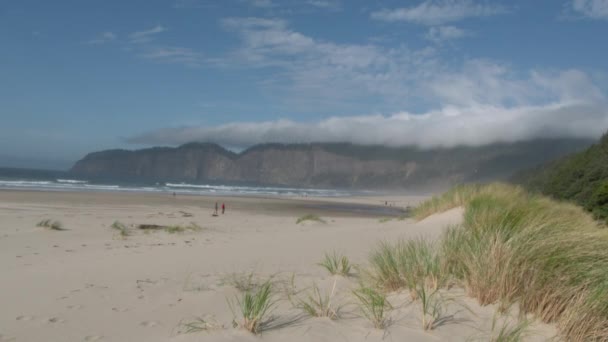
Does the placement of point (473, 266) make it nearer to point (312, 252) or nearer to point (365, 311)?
point (365, 311)

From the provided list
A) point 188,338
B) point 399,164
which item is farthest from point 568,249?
point 399,164

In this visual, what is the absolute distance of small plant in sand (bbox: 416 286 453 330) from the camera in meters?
3.58

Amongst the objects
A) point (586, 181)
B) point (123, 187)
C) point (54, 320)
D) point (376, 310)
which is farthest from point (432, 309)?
point (123, 187)

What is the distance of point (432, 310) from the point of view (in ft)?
12.6

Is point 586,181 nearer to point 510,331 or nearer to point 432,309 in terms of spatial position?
point 432,309

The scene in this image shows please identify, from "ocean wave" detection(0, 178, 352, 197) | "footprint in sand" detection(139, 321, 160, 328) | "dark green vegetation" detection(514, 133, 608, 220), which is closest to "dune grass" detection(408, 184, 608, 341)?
"footprint in sand" detection(139, 321, 160, 328)

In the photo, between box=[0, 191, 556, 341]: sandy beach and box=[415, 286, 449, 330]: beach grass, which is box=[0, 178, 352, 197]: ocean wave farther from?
box=[415, 286, 449, 330]: beach grass

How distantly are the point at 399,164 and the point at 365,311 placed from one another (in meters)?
186

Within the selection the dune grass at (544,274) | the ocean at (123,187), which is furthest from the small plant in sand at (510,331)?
the ocean at (123,187)

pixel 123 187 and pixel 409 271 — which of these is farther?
pixel 123 187

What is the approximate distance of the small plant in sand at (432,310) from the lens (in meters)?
3.58

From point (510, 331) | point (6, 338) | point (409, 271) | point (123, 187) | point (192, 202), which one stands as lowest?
point (192, 202)

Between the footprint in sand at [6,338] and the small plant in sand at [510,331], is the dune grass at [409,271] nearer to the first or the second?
the small plant in sand at [510,331]

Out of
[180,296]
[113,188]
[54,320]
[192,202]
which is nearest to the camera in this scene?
[54,320]
